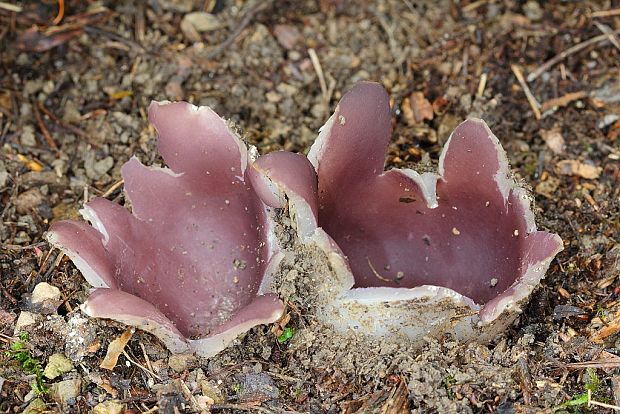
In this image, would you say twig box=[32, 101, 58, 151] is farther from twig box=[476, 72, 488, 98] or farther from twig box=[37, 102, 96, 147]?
twig box=[476, 72, 488, 98]

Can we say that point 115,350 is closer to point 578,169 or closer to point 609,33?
point 578,169

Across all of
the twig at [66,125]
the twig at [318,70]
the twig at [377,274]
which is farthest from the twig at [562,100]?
the twig at [66,125]

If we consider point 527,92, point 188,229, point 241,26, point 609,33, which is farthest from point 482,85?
point 188,229

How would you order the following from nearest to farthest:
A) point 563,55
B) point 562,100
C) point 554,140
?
1. point 554,140
2. point 562,100
3. point 563,55

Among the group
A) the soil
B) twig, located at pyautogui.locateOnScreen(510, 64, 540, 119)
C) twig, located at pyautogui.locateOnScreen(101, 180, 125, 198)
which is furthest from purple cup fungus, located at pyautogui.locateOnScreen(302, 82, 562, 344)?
twig, located at pyautogui.locateOnScreen(510, 64, 540, 119)

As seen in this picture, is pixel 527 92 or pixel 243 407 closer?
pixel 243 407

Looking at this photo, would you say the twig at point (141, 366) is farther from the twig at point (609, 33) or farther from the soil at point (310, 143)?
the twig at point (609, 33)

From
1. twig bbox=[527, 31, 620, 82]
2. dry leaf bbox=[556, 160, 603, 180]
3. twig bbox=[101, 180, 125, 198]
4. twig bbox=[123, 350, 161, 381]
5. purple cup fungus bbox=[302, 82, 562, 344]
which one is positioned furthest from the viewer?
twig bbox=[527, 31, 620, 82]
